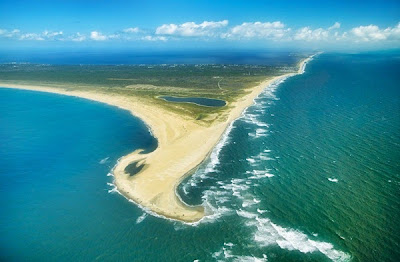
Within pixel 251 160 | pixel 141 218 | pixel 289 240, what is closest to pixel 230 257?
pixel 289 240

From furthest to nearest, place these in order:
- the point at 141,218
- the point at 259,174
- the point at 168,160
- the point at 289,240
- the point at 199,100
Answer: the point at 199,100 → the point at 168,160 → the point at 259,174 → the point at 141,218 → the point at 289,240

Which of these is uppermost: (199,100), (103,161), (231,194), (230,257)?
(199,100)

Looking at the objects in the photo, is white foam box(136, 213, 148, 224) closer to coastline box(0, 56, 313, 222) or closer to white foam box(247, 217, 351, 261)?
coastline box(0, 56, 313, 222)

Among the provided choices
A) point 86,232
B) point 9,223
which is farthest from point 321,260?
point 9,223

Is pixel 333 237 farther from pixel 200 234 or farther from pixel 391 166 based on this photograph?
pixel 391 166

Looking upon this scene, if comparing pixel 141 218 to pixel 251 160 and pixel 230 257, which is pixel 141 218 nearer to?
pixel 230 257

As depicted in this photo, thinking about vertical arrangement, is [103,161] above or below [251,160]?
above
